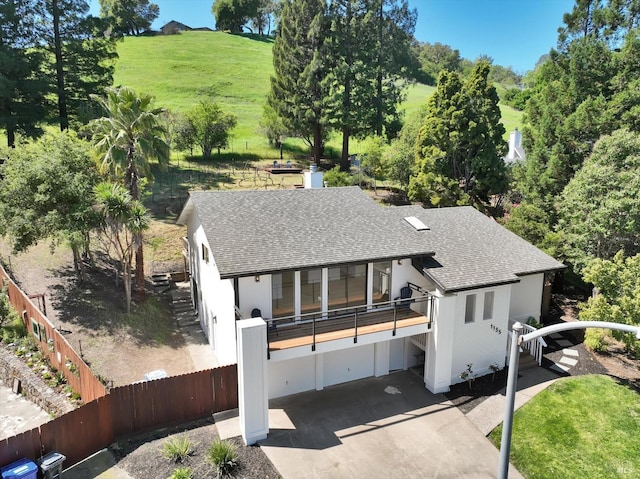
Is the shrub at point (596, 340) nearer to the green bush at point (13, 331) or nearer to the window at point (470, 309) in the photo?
the window at point (470, 309)

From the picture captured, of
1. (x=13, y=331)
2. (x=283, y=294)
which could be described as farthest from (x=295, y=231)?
(x=13, y=331)

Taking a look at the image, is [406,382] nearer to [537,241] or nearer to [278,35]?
[537,241]

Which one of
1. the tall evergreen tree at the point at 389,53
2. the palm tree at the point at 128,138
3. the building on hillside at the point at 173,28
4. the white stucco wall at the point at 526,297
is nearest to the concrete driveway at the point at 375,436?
the white stucco wall at the point at 526,297

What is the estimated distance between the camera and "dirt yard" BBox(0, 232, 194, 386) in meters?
17.6

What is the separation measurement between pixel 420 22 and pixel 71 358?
43214mm

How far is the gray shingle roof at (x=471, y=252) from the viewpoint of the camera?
1584cm

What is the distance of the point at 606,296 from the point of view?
57.3 ft

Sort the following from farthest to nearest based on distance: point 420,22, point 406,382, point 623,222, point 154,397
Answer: point 420,22 → point 623,222 → point 406,382 → point 154,397

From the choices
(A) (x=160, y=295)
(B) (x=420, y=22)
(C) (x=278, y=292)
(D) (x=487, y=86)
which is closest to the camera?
(C) (x=278, y=292)

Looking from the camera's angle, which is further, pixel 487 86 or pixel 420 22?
pixel 420 22

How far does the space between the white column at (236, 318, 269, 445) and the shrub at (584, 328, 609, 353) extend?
1297cm

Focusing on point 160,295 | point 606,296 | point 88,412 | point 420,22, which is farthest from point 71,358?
point 420,22

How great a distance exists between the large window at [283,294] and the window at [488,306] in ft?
23.5

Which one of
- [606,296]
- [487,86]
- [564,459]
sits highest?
[487,86]
